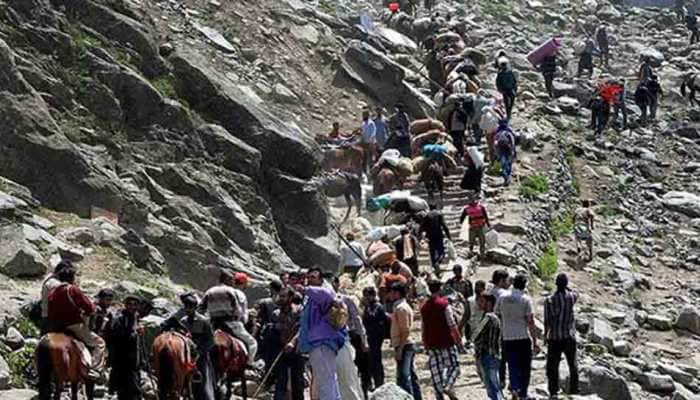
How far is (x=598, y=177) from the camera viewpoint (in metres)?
31.2

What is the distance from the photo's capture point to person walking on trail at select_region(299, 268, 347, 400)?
1178 cm

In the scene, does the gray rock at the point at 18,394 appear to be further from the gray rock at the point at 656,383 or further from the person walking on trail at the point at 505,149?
the person walking on trail at the point at 505,149

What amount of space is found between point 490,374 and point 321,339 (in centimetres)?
260

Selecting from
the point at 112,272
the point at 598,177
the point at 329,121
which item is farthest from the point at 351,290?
the point at 598,177

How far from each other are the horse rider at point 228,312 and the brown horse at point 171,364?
42.8 inches

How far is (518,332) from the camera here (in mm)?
13641

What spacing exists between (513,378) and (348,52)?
19.6 meters

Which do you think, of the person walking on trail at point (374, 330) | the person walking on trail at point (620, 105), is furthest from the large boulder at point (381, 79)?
the person walking on trail at point (374, 330)

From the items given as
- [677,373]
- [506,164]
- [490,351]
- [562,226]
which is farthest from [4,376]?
[562,226]

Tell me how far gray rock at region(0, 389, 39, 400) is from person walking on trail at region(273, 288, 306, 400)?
96.3 inches

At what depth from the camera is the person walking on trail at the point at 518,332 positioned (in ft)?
44.4

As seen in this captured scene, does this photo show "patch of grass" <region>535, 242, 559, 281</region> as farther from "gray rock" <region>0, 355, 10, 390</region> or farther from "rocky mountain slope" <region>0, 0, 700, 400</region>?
"gray rock" <region>0, 355, 10, 390</region>

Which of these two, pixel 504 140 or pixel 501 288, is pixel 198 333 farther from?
pixel 504 140

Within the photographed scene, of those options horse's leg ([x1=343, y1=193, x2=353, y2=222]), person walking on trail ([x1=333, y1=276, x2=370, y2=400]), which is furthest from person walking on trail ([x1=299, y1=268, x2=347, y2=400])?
horse's leg ([x1=343, y1=193, x2=353, y2=222])
